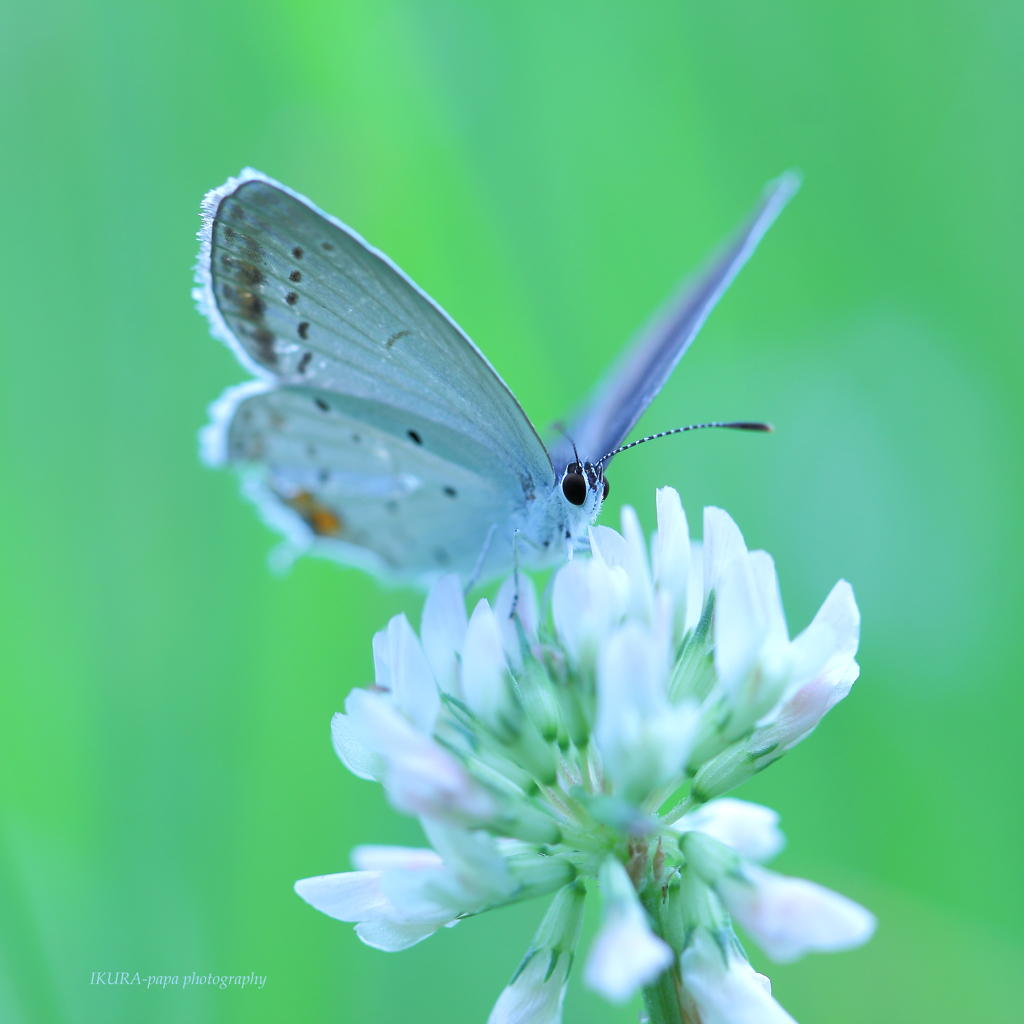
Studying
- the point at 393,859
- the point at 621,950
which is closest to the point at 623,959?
the point at 621,950

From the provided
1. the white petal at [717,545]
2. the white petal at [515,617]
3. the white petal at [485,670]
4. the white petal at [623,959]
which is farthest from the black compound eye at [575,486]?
the white petal at [623,959]

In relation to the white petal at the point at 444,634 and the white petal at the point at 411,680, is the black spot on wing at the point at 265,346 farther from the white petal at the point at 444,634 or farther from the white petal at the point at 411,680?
the white petal at the point at 411,680

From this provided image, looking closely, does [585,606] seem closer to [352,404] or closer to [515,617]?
[515,617]

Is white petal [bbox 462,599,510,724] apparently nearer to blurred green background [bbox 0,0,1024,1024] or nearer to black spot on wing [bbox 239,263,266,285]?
black spot on wing [bbox 239,263,266,285]

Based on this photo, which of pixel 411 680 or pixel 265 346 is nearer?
pixel 411 680

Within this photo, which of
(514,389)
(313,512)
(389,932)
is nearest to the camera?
(389,932)

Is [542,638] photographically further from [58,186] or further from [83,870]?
[58,186]

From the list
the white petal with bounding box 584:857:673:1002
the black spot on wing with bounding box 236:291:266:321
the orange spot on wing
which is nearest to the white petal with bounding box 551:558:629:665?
the white petal with bounding box 584:857:673:1002
